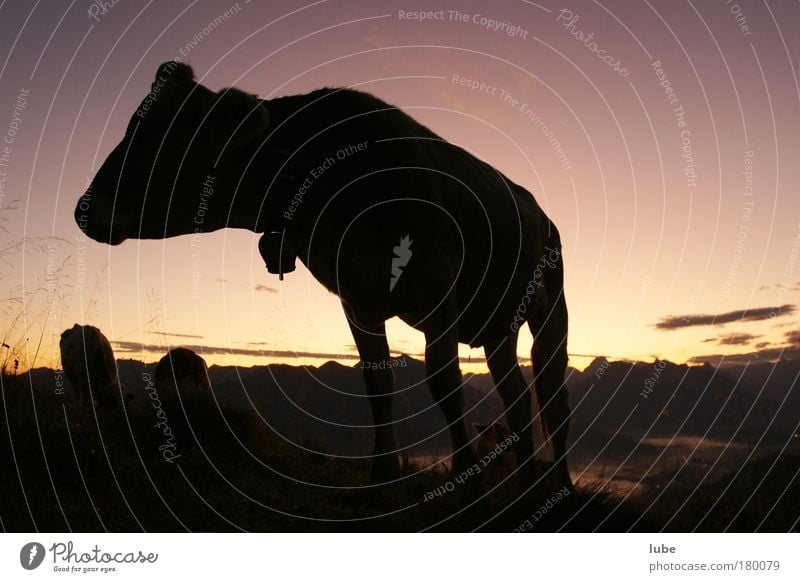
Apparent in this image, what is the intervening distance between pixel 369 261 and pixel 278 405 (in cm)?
403

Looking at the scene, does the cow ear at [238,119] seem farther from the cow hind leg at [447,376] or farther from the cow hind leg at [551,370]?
the cow hind leg at [551,370]

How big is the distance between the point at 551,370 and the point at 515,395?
28.9 inches


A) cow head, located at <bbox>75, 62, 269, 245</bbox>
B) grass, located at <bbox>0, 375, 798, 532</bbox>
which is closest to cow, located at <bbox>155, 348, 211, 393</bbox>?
grass, located at <bbox>0, 375, 798, 532</bbox>

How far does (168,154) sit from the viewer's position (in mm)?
8406

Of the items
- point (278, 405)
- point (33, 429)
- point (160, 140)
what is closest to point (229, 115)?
point (160, 140)

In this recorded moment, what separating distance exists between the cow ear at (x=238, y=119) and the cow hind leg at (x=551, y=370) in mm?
4898

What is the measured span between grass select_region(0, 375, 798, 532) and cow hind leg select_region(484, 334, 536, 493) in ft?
3.04

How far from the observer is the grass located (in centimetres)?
765

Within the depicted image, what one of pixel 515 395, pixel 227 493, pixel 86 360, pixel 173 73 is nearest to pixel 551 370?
pixel 515 395

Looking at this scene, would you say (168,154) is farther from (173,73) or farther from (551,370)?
(551,370)

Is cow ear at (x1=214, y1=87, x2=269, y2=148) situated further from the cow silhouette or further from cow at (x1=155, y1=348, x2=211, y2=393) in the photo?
cow at (x1=155, y1=348, x2=211, y2=393)

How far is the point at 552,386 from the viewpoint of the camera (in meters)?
11.5

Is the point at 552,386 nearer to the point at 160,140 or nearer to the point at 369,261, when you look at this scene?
the point at 369,261

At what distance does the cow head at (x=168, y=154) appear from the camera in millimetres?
8320
